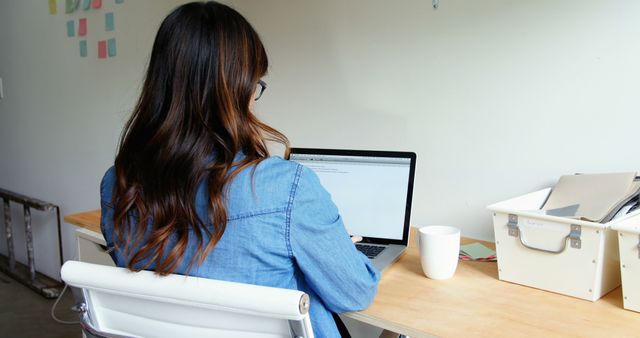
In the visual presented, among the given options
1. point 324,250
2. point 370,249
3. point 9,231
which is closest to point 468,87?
point 370,249

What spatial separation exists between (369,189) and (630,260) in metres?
0.67

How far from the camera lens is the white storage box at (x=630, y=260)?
1.01 metres

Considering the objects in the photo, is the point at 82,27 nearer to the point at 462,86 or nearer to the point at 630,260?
the point at 462,86

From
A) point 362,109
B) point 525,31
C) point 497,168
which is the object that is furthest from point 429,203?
point 525,31

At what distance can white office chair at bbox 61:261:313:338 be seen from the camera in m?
0.78

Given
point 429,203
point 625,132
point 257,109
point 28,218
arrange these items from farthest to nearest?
point 28,218 → point 257,109 → point 429,203 → point 625,132

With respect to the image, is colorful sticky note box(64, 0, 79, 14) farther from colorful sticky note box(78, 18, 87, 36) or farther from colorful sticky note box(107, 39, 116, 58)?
colorful sticky note box(107, 39, 116, 58)

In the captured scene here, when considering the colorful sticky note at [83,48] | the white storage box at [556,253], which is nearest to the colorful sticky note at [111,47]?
the colorful sticky note at [83,48]

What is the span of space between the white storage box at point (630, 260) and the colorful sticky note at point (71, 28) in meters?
2.73

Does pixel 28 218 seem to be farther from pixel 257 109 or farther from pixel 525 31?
pixel 525 31

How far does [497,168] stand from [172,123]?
95 cm

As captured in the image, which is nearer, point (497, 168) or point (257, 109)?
point (497, 168)

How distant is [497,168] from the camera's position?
5.04 ft

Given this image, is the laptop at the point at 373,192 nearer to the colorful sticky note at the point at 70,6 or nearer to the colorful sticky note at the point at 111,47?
the colorful sticky note at the point at 111,47
